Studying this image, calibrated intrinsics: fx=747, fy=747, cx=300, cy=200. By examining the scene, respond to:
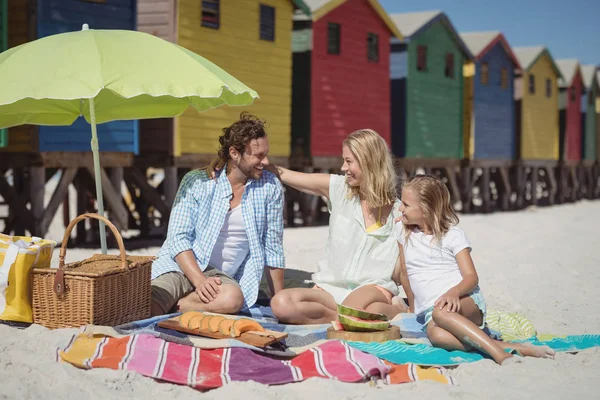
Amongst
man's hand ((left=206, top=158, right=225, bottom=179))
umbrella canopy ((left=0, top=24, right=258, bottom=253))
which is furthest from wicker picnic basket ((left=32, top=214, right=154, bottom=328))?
man's hand ((left=206, top=158, right=225, bottom=179))

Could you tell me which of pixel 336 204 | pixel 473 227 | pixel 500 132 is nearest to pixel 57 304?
pixel 336 204

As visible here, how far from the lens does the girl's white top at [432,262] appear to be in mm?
4992

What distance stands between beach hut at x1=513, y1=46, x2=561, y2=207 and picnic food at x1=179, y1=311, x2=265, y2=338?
22400mm

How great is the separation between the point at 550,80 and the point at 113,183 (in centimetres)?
2034

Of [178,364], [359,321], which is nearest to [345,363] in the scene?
[359,321]

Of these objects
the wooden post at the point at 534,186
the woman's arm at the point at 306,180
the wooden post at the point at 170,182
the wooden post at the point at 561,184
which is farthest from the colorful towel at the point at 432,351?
the wooden post at the point at 561,184

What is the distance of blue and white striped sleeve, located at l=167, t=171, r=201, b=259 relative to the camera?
5.62 metres

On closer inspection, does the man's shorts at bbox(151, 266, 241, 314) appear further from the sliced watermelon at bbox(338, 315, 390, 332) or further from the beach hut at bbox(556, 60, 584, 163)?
the beach hut at bbox(556, 60, 584, 163)

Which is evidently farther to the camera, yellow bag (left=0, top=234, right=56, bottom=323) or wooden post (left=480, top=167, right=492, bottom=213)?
wooden post (left=480, top=167, right=492, bottom=213)

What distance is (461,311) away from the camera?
487 cm

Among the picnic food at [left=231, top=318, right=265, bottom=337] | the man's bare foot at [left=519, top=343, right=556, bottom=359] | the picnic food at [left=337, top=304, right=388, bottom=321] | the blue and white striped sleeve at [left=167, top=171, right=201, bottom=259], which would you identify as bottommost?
the man's bare foot at [left=519, top=343, right=556, bottom=359]

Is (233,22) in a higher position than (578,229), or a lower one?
higher

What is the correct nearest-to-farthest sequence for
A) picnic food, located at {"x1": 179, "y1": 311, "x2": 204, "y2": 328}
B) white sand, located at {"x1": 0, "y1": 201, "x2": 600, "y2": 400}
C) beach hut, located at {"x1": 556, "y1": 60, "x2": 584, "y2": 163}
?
white sand, located at {"x1": 0, "y1": 201, "x2": 600, "y2": 400} < picnic food, located at {"x1": 179, "y1": 311, "x2": 204, "y2": 328} < beach hut, located at {"x1": 556, "y1": 60, "x2": 584, "y2": 163}

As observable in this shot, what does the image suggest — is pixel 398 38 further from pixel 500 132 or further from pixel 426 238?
pixel 426 238
